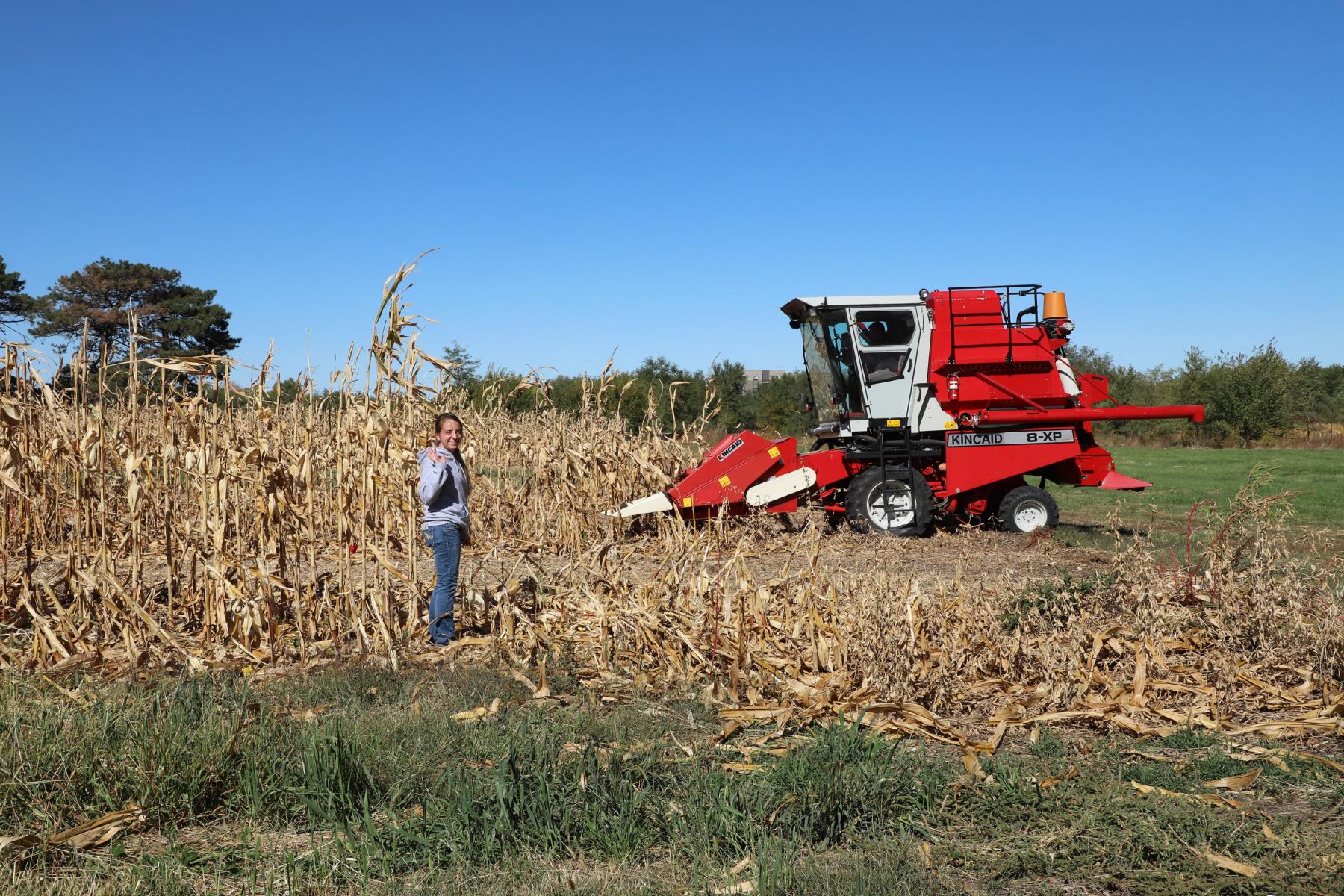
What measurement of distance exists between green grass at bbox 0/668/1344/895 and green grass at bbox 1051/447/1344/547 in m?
2.75

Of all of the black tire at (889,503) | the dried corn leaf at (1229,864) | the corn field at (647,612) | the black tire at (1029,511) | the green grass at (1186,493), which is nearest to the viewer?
the dried corn leaf at (1229,864)

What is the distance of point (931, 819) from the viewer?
339 cm

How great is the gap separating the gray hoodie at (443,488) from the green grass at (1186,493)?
14.2ft

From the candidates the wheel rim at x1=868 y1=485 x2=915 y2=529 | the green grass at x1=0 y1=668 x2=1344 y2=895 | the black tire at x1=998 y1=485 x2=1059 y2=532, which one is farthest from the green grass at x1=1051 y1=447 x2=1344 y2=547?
the green grass at x1=0 y1=668 x2=1344 y2=895

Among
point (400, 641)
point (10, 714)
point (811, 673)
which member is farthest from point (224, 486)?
point (811, 673)

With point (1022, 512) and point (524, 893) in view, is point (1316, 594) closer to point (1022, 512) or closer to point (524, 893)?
point (524, 893)

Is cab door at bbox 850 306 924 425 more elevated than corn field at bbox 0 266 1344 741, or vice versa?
cab door at bbox 850 306 924 425

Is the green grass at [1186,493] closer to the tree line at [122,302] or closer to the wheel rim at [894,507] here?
the wheel rim at [894,507]

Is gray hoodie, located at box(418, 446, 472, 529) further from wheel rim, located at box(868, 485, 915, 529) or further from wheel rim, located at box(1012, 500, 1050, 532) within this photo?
wheel rim, located at box(1012, 500, 1050, 532)

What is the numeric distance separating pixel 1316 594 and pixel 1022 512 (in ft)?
20.0

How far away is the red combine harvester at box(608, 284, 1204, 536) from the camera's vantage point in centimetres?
1133

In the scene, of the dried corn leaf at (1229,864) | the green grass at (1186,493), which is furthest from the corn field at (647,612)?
the dried corn leaf at (1229,864)

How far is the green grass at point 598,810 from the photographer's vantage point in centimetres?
294

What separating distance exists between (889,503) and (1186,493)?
8.52 m
